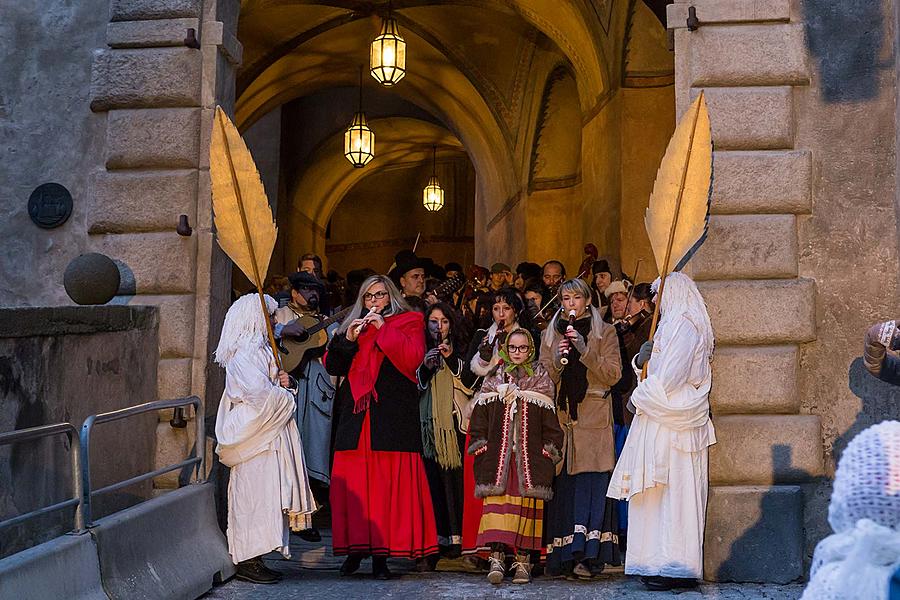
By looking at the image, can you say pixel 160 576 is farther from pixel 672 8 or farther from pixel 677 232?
pixel 672 8

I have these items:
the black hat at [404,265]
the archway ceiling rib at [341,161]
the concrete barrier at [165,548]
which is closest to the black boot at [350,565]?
the concrete barrier at [165,548]

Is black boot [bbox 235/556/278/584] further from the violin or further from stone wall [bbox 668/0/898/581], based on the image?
the violin

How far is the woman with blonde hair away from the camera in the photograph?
24.3 feet

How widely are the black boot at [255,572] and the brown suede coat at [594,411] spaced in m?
1.92

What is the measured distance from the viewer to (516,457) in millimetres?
7277

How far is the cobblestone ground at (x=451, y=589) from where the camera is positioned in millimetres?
6797

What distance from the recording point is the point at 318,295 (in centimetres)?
902

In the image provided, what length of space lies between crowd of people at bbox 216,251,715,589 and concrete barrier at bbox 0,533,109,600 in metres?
1.67

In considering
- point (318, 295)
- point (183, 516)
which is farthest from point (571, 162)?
point (183, 516)

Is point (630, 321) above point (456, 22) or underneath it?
underneath

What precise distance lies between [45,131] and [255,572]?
3324mm

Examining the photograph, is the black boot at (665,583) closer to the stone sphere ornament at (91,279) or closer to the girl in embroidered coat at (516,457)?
the girl in embroidered coat at (516,457)

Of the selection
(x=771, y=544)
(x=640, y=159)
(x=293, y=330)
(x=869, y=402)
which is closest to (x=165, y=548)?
(x=293, y=330)

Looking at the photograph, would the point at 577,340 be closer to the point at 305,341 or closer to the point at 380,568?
the point at 380,568
